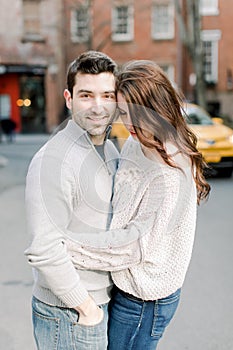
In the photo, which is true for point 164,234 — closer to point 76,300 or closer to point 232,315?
point 76,300

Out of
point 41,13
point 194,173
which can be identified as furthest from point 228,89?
point 194,173

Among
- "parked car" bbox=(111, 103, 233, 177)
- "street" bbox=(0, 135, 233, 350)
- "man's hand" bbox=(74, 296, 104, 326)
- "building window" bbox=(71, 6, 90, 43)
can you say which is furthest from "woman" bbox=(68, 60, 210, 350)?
"building window" bbox=(71, 6, 90, 43)

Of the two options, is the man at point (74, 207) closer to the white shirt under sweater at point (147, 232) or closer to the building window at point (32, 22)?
the white shirt under sweater at point (147, 232)

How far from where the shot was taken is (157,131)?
1693mm

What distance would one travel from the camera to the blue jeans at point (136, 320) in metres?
1.82

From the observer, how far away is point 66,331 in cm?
177

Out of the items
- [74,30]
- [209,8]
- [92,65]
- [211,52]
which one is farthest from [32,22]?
[92,65]

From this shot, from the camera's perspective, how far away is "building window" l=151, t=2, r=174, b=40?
27.9m

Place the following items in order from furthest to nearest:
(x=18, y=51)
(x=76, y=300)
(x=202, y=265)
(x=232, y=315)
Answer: (x=18, y=51) → (x=202, y=265) → (x=232, y=315) → (x=76, y=300)

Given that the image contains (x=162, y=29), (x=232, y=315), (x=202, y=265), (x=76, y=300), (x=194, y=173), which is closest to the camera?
(x=76, y=300)

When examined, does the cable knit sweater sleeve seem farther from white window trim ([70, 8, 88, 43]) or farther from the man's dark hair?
white window trim ([70, 8, 88, 43])

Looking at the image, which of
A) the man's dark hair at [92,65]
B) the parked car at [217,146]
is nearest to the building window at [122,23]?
the parked car at [217,146]

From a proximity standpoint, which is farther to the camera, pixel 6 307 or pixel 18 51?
pixel 18 51

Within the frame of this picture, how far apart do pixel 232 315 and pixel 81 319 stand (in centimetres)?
264
